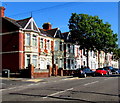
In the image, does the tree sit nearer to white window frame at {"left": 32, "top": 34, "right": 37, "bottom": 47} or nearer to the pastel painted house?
the pastel painted house

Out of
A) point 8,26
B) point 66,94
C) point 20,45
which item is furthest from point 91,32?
point 66,94

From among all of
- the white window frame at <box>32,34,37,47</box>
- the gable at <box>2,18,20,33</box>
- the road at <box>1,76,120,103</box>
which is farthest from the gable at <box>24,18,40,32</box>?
the road at <box>1,76,120,103</box>

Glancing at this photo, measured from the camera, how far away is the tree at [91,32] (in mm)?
36219

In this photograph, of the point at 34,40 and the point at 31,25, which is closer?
the point at 31,25

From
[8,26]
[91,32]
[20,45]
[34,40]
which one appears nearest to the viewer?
[20,45]

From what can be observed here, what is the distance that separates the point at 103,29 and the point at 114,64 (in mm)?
43010

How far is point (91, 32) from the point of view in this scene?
35781mm

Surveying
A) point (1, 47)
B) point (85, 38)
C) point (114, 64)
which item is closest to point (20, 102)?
point (1, 47)

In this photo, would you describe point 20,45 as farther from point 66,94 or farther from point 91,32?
point 66,94

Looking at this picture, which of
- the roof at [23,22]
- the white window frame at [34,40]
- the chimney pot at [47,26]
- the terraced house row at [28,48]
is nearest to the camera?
the terraced house row at [28,48]

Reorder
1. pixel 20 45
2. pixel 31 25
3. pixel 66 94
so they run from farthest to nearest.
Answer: pixel 31 25, pixel 20 45, pixel 66 94

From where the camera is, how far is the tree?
36.2 m

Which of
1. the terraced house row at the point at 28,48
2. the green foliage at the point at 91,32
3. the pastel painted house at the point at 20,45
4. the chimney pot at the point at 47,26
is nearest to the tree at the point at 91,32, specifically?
the green foliage at the point at 91,32

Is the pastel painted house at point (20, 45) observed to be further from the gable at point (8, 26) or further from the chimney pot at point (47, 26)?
the chimney pot at point (47, 26)
